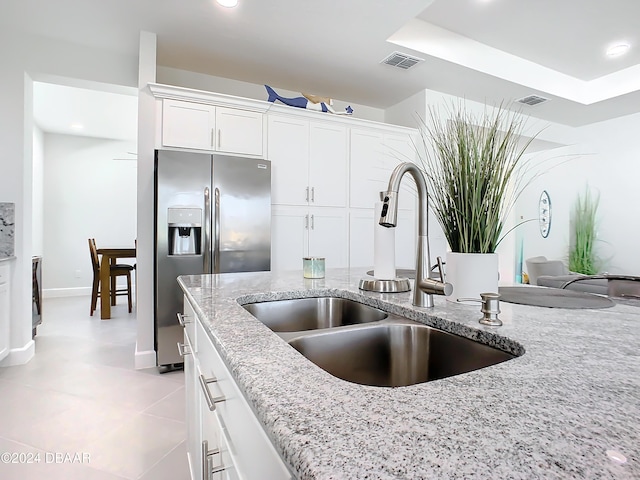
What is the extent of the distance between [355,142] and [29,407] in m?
3.34

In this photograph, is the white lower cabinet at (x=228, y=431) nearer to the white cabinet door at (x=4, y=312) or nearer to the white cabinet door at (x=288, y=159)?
the white cabinet door at (x=288, y=159)

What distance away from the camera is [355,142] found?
3.67 m

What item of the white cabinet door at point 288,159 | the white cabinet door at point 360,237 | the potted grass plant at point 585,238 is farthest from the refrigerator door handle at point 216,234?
the potted grass plant at point 585,238

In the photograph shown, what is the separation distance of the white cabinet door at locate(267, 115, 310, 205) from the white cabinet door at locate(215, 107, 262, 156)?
0.12 meters

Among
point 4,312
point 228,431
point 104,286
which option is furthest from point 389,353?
point 104,286

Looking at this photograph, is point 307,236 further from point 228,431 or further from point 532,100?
point 532,100

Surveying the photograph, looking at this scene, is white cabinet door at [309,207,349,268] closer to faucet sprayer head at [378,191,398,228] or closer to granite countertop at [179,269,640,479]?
faucet sprayer head at [378,191,398,228]

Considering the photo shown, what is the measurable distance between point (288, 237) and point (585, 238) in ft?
16.1

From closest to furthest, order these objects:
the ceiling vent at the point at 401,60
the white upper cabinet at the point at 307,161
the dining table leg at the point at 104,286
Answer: the ceiling vent at the point at 401,60
the white upper cabinet at the point at 307,161
the dining table leg at the point at 104,286

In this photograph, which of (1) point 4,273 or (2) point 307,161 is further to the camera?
(2) point 307,161

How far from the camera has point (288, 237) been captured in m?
3.33

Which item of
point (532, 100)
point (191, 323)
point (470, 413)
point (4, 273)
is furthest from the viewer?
point (532, 100)

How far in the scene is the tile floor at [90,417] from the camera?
1.68 metres

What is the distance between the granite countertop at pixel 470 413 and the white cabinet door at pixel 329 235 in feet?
8.86
